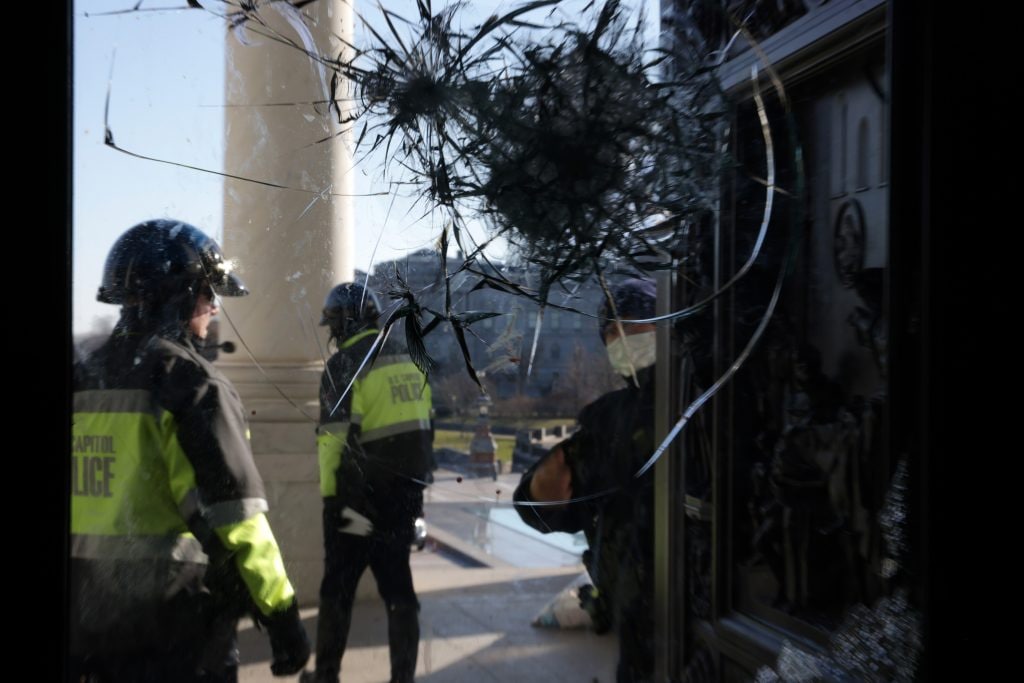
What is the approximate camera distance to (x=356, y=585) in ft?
4.30

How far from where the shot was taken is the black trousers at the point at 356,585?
4.26 feet

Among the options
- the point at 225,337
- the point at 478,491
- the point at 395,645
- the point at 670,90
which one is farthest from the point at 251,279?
the point at 670,90

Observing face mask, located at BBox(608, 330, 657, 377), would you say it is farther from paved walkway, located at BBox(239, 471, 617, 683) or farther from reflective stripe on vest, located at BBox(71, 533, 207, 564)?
reflective stripe on vest, located at BBox(71, 533, 207, 564)

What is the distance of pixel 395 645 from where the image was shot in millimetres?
1314

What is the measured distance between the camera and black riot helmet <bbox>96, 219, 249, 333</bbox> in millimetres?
1258

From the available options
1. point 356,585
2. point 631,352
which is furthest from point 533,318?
A: point 356,585

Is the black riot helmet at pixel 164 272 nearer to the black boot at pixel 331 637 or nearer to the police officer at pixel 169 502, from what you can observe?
the police officer at pixel 169 502

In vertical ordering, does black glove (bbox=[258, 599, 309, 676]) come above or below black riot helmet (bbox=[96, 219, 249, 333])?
below

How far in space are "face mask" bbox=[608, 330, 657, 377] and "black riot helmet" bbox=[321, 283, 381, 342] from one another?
1.28 feet

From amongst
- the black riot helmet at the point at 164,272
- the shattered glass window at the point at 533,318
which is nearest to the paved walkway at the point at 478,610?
the shattered glass window at the point at 533,318

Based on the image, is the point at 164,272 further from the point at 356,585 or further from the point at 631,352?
the point at 631,352

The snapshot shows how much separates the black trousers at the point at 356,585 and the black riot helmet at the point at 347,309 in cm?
28

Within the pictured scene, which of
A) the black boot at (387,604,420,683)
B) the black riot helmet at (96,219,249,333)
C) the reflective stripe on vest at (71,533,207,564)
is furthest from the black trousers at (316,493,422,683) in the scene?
the black riot helmet at (96,219,249,333)

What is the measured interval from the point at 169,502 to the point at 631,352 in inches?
31.2
